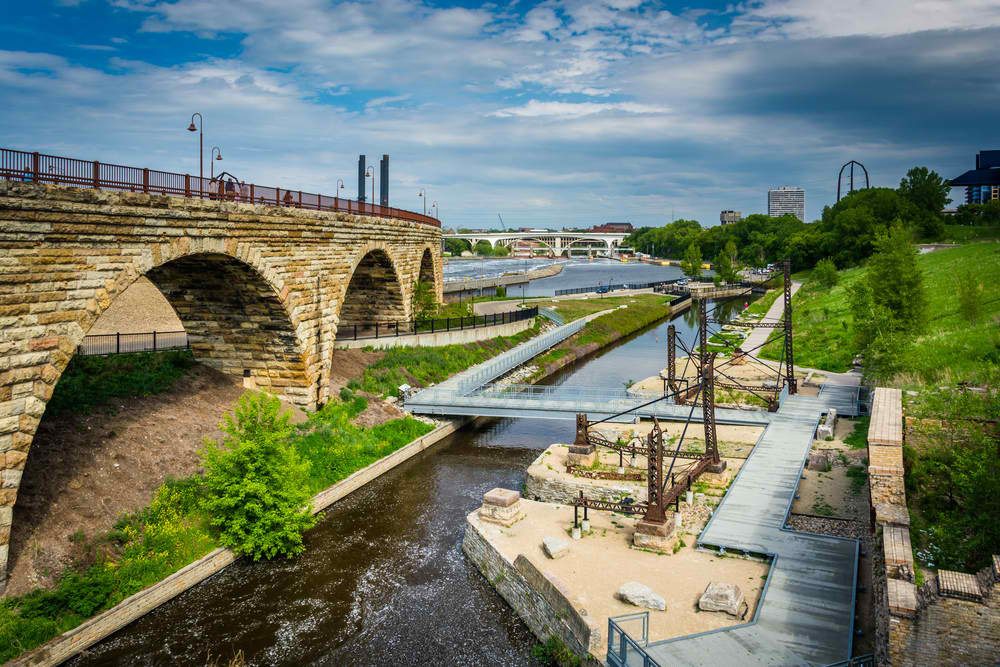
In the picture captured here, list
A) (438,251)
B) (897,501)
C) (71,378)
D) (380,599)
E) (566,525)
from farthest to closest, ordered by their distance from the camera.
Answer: (438,251), (71,378), (566,525), (380,599), (897,501)

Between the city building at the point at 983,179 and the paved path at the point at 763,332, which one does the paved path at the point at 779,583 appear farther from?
the city building at the point at 983,179

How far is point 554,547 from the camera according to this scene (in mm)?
17719

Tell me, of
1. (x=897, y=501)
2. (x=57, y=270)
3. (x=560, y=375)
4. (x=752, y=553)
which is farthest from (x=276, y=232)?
(x=560, y=375)

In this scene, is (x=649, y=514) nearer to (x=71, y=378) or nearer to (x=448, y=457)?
(x=448, y=457)

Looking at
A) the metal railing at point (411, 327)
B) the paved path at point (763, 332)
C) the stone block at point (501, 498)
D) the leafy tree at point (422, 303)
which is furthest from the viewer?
the paved path at point (763, 332)

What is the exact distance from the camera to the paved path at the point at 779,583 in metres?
13.2

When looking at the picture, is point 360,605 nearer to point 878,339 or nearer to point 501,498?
point 501,498

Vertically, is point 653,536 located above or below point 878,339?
below

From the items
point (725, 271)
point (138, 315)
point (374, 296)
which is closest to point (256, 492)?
point (138, 315)

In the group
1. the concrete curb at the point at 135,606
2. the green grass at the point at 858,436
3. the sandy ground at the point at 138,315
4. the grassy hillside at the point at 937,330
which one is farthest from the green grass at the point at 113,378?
the grassy hillside at the point at 937,330

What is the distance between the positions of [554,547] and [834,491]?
30.0ft

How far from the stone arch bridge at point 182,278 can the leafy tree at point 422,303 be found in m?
5.04

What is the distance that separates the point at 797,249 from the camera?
105375 mm

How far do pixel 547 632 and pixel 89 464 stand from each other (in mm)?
12514
